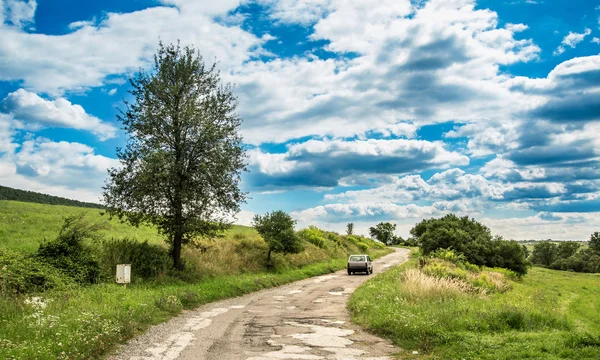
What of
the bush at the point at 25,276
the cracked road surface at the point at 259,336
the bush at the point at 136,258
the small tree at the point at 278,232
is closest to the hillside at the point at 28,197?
the small tree at the point at 278,232

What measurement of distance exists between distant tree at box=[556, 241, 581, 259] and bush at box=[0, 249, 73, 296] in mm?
112678

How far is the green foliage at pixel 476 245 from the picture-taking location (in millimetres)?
43500

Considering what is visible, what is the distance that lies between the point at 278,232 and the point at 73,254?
640 inches

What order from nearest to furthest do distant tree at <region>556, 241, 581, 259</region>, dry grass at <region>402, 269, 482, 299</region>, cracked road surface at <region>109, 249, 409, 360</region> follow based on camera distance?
1. cracked road surface at <region>109, 249, 409, 360</region>
2. dry grass at <region>402, 269, 482, 299</region>
3. distant tree at <region>556, 241, 581, 259</region>

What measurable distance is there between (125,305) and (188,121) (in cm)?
1187

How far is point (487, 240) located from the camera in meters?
45.7

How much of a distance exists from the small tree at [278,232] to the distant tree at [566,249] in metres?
94.4

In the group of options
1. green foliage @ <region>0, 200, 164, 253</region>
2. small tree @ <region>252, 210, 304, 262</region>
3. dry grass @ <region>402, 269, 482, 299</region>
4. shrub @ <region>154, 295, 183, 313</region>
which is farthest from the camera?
small tree @ <region>252, 210, 304, 262</region>

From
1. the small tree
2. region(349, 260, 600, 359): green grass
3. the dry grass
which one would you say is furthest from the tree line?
→ region(349, 260, 600, 359): green grass

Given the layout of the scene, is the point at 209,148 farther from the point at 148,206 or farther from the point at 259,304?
the point at 259,304

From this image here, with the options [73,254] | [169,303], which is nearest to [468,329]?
[169,303]

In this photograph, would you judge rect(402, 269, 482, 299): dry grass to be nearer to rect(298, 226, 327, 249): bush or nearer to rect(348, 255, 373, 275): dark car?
rect(348, 255, 373, 275): dark car

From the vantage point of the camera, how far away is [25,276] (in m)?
15.4

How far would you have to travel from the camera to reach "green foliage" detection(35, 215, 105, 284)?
17.8 meters
